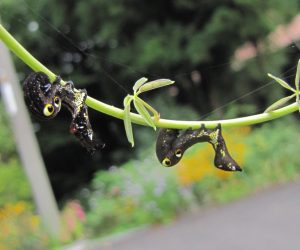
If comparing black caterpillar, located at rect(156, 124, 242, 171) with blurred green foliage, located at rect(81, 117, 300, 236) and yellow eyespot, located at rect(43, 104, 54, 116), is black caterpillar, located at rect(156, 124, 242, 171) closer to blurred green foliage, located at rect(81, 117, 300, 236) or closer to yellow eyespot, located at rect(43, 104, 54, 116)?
yellow eyespot, located at rect(43, 104, 54, 116)

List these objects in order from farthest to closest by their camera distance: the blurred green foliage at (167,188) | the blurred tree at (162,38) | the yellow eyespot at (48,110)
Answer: the blurred tree at (162,38), the blurred green foliage at (167,188), the yellow eyespot at (48,110)

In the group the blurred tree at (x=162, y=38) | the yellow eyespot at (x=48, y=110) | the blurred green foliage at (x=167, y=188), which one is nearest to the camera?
the yellow eyespot at (x=48, y=110)

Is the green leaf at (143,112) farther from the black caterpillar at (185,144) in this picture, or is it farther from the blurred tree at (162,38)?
the blurred tree at (162,38)

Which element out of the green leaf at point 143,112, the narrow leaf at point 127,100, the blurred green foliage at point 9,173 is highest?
the blurred green foliage at point 9,173

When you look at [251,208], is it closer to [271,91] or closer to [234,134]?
[234,134]

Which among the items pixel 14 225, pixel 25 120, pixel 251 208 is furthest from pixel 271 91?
pixel 14 225

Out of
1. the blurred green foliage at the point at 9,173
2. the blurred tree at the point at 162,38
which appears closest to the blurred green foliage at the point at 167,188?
the blurred tree at the point at 162,38

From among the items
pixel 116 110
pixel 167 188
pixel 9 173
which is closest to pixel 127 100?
pixel 116 110

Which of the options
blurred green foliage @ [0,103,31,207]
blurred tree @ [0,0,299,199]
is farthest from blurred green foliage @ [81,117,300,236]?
blurred green foliage @ [0,103,31,207]
